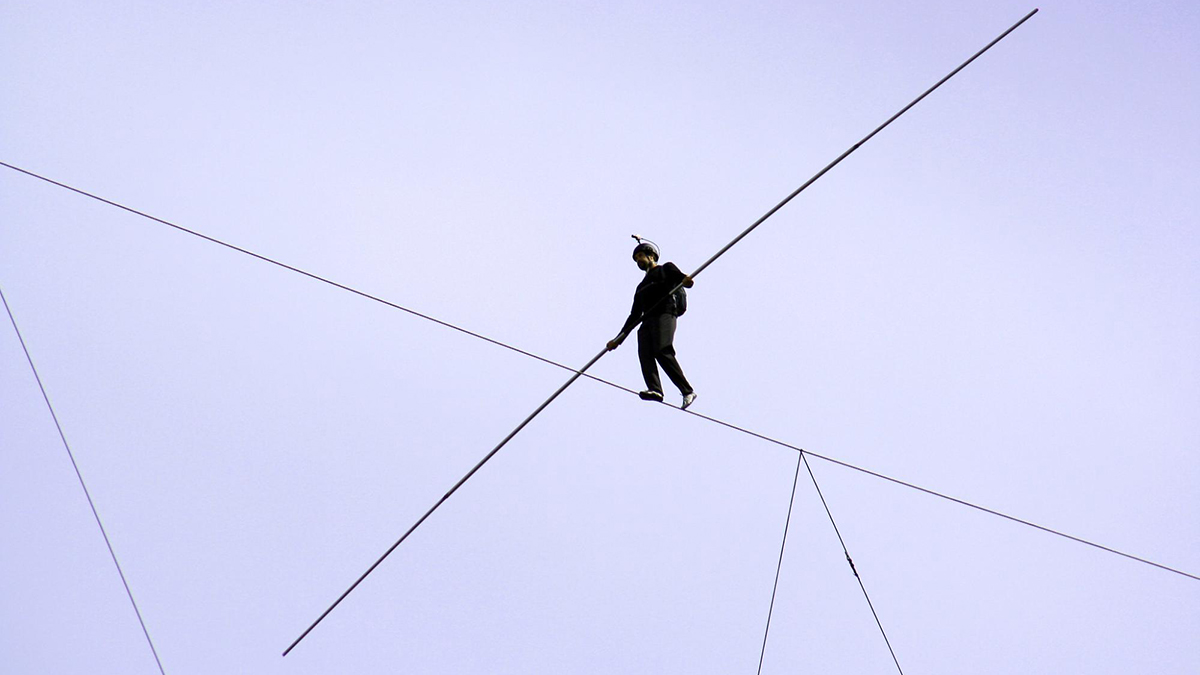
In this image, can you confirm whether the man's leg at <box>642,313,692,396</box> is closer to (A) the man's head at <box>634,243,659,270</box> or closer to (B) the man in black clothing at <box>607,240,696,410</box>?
(B) the man in black clothing at <box>607,240,696,410</box>

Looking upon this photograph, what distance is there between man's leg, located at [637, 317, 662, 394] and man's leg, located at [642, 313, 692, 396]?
0.02 meters

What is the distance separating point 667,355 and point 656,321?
9.8 inches

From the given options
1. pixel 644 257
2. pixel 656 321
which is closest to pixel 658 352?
pixel 656 321

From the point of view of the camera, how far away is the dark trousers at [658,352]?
285 inches

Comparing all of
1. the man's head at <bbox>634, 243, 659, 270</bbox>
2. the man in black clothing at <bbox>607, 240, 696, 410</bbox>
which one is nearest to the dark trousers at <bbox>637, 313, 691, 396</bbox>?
the man in black clothing at <bbox>607, 240, 696, 410</bbox>

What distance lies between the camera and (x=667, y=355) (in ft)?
23.8

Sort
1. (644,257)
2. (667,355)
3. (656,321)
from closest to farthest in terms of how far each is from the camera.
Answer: (667,355)
(656,321)
(644,257)

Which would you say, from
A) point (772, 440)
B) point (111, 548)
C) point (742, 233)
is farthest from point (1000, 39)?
point (111, 548)

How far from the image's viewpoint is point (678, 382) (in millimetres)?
7238

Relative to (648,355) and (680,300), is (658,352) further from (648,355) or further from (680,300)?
(680,300)

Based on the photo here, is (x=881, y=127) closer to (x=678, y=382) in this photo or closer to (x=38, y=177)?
(x=678, y=382)

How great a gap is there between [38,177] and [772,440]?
5.10m

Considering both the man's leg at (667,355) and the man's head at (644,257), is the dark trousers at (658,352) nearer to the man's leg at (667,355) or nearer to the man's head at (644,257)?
the man's leg at (667,355)

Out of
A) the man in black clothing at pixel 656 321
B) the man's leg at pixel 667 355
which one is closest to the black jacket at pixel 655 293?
the man in black clothing at pixel 656 321
